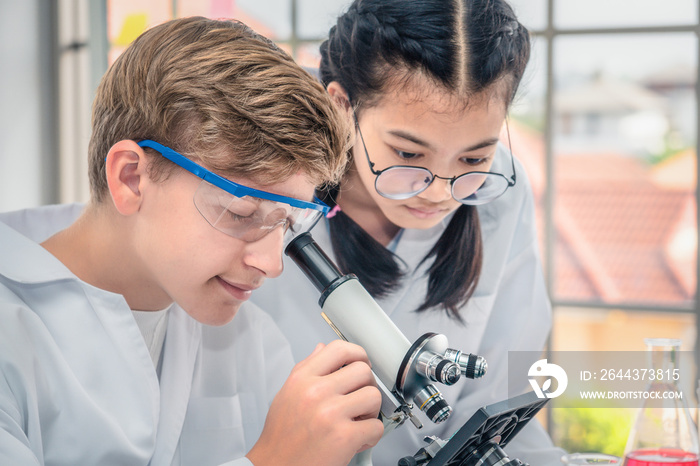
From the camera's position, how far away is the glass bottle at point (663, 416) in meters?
1.11

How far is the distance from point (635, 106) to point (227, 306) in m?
5.60

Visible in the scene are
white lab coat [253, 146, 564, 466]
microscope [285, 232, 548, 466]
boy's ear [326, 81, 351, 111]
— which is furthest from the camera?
white lab coat [253, 146, 564, 466]

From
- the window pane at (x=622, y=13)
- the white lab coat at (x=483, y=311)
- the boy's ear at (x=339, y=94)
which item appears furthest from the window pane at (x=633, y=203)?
the boy's ear at (x=339, y=94)

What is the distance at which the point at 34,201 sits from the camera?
120 inches

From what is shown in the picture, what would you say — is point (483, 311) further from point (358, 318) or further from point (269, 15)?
point (269, 15)

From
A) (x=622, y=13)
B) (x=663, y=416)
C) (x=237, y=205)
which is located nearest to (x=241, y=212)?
(x=237, y=205)

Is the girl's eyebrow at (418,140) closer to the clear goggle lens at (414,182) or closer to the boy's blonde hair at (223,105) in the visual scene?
the clear goggle lens at (414,182)

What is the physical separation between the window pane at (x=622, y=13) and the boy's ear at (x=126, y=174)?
7.39 ft

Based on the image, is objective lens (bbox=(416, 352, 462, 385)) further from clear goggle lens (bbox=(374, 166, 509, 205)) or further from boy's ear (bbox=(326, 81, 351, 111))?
boy's ear (bbox=(326, 81, 351, 111))

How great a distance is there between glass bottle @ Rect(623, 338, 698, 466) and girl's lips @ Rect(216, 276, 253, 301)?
721 millimetres

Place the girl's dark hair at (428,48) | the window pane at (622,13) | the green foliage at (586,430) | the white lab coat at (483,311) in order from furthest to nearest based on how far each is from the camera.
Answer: the green foliage at (586,430), the window pane at (622,13), the white lab coat at (483,311), the girl's dark hair at (428,48)

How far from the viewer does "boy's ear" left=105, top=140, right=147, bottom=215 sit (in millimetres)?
1138

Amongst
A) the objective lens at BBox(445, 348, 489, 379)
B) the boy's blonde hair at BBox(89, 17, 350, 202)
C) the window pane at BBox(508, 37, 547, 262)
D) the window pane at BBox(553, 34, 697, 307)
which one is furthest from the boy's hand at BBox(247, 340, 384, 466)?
the window pane at BBox(553, 34, 697, 307)

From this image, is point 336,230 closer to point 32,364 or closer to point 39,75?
point 32,364
